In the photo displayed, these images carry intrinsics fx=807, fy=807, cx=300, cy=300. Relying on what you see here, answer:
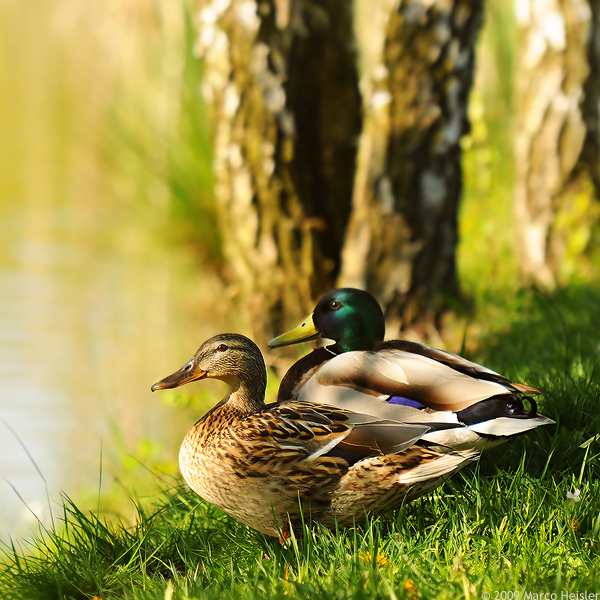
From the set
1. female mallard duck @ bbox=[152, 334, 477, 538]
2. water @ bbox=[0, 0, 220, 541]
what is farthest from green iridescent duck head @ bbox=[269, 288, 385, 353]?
water @ bbox=[0, 0, 220, 541]

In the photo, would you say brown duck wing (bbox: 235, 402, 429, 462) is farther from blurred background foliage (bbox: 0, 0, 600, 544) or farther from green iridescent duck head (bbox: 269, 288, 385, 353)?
blurred background foliage (bbox: 0, 0, 600, 544)

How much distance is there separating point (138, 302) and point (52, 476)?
3370 mm

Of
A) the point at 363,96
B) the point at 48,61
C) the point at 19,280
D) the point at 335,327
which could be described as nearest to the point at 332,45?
the point at 363,96

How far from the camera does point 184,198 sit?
6.46 metres

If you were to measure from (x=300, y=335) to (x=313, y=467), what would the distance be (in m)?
0.77

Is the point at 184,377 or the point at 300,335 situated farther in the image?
the point at 300,335

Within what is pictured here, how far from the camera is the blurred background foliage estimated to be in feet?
15.5

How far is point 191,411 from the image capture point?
5.14 meters

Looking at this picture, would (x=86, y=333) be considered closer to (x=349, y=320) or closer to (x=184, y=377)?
(x=349, y=320)

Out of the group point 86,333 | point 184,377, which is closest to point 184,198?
point 86,333

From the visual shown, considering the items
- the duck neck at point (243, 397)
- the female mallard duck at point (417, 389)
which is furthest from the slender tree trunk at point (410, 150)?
the duck neck at point (243, 397)

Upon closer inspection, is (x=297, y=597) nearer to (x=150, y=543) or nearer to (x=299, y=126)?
(x=150, y=543)

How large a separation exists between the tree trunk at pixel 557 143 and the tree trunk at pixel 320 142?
45.8 inches

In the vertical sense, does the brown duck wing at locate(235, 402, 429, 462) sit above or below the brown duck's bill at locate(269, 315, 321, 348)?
below
